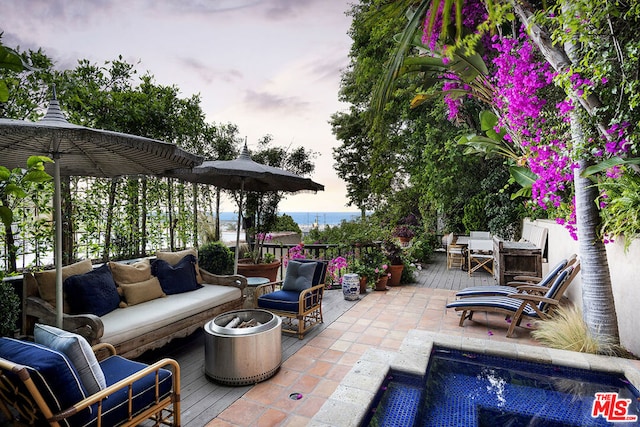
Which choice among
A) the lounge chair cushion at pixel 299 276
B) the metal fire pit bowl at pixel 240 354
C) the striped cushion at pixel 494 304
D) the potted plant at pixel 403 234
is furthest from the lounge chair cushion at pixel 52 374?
the potted plant at pixel 403 234

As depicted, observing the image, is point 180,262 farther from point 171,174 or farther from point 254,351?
point 254,351

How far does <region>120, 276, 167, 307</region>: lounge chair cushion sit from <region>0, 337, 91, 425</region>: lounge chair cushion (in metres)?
1.86

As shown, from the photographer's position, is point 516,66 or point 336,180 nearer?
point 516,66

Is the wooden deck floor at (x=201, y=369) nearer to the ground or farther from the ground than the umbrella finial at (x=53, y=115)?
nearer to the ground

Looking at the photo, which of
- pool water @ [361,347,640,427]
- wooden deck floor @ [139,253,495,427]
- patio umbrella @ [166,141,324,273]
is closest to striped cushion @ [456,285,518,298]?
pool water @ [361,347,640,427]

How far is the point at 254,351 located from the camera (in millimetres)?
2912

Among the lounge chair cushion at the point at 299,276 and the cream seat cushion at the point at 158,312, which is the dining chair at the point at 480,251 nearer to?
the lounge chair cushion at the point at 299,276

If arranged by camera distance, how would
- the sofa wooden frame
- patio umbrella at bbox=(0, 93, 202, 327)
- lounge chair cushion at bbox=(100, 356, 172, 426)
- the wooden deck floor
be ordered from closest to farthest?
1. lounge chair cushion at bbox=(100, 356, 172, 426)
2. patio umbrella at bbox=(0, 93, 202, 327)
3. the wooden deck floor
4. the sofa wooden frame

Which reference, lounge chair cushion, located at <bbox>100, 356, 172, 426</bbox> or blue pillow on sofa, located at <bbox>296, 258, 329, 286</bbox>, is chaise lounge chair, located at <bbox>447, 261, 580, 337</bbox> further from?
lounge chair cushion, located at <bbox>100, 356, 172, 426</bbox>

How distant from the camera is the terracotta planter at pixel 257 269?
6.10 meters

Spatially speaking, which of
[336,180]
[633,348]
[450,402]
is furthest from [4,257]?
[336,180]

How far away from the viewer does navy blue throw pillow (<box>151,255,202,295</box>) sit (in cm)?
409

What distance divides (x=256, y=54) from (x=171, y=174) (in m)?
3.78

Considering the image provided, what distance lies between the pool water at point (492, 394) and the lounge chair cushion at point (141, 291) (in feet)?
9.22
